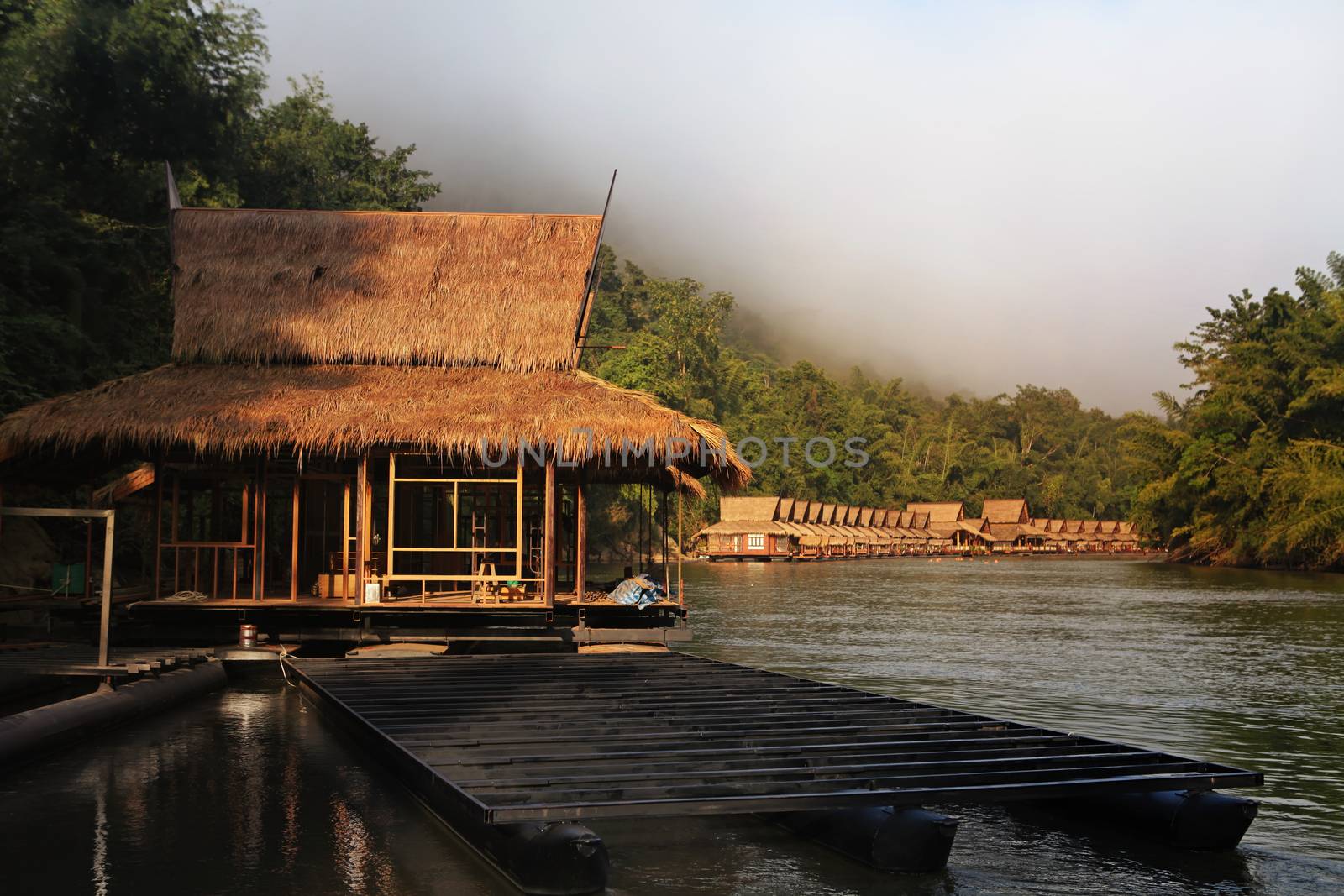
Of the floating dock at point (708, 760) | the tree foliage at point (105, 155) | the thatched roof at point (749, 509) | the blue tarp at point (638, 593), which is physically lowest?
the floating dock at point (708, 760)

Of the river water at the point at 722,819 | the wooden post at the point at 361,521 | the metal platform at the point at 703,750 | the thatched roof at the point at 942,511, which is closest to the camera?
the river water at the point at 722,819

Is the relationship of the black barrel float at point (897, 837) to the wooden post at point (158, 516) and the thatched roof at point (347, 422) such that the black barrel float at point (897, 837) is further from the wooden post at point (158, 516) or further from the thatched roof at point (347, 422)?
the wooden post at point (158, 516)

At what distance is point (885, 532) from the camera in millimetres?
71125

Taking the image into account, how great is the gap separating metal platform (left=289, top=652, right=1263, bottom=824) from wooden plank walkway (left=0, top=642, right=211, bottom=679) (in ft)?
5.04

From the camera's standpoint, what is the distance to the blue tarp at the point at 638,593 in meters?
13.4

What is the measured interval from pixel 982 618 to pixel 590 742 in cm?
1970

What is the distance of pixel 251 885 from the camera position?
519 cm

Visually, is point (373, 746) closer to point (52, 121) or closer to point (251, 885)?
point (251, 885)

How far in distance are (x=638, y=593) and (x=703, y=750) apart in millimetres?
6851

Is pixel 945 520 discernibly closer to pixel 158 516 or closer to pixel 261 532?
pixel 261 532

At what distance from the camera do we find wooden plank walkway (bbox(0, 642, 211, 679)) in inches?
367

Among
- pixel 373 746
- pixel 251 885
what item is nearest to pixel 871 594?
pixel 373 746

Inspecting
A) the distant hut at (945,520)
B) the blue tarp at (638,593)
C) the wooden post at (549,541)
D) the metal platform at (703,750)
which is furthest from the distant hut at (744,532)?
the metal platform at (703,750)

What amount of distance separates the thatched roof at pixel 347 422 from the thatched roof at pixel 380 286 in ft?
3.71
